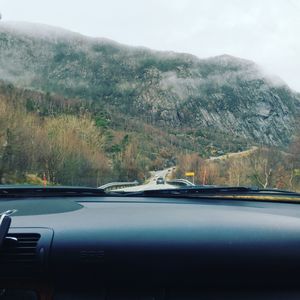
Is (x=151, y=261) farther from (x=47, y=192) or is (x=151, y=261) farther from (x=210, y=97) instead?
(x=210, y=97)

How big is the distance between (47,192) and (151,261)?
1458 millimetres

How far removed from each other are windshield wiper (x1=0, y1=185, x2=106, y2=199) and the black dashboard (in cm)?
105

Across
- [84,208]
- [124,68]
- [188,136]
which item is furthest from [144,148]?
[124,68]

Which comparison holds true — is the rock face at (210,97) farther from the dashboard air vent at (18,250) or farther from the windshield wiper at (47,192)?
the dashboard air vent at (18,250)

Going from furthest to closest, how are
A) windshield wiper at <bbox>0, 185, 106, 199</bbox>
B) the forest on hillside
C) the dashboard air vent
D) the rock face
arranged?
the rock face, the forest on hillside, windshield wiper at <bbox>0, 185, 106, 199</bbox>, the dashboard air vent

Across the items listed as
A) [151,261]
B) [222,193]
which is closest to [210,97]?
[222,193]

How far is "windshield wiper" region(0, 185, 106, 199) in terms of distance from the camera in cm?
284

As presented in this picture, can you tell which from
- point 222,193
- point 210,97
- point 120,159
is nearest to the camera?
point 222,193

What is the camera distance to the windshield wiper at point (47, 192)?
112 inches

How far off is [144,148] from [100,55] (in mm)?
33682

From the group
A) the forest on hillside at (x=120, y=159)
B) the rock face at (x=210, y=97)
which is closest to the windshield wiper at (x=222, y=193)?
the forest on hillside at (x=120, y=159)

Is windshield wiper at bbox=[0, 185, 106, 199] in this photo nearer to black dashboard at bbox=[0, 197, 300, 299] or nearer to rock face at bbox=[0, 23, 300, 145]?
black dashboard at bbox=[0, 197, 300, 299]

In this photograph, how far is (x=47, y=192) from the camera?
2.97 meters

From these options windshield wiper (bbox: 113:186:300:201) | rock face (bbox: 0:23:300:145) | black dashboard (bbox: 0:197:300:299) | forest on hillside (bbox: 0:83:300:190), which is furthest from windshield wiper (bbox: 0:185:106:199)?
rock face (bbox: 0:23:300:145)
